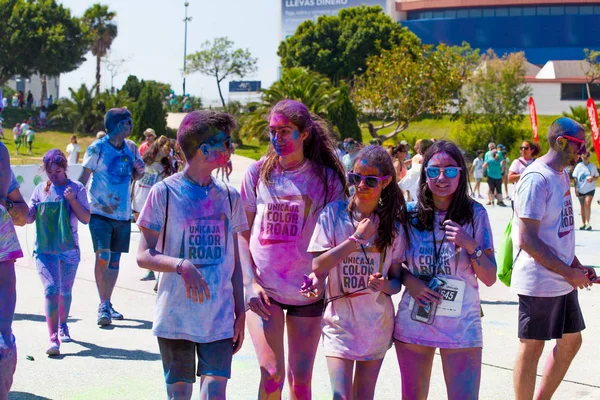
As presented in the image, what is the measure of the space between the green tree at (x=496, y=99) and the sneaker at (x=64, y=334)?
44198mm

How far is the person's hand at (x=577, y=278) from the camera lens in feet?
15.5

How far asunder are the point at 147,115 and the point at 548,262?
42.9 meters

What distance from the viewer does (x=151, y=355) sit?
6527 millimetres

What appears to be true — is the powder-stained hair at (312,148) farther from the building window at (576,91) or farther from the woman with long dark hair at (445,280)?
the building window at (576,91)

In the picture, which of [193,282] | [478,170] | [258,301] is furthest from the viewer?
[478,170]

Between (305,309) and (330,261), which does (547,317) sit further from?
(330,261)

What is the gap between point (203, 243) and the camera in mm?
3840

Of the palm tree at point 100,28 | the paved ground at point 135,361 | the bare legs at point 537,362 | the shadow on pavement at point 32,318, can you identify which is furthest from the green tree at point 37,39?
the bare legs at point 537,362

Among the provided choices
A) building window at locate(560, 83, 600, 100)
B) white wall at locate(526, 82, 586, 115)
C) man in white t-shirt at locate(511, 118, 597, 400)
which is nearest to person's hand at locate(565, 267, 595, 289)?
man in white t-shirt at locate(511, 118, 597, 400)

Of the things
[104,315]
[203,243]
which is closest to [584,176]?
[104,315]

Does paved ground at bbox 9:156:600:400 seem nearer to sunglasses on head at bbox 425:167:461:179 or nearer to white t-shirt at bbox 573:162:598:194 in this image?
sunglasses on head at bbox 425:167:461:179

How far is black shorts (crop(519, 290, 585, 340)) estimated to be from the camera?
4.84 meters

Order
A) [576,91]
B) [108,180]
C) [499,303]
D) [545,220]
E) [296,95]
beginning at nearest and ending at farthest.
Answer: [545,220]
[108,180]
[499,303]
[296,95]
[576,91]

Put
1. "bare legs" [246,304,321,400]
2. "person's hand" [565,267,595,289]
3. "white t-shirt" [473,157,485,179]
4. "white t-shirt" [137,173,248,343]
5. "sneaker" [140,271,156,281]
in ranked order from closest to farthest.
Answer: "white t-shirt" [137,173,248,343], "bare legs" [246,304,321,400], "person's hand" [565,267,595,289], "sneaker" [140,271,156,281], "white t-shirt" [473,157,485,179]
